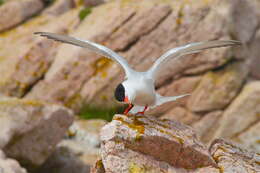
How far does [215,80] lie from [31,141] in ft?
32.2

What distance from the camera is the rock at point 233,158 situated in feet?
24.2

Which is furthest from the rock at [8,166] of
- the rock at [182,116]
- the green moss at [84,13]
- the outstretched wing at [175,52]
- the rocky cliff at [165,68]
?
the green moss at [84,13]

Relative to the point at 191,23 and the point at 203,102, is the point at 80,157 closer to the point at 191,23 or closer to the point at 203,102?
the point at 203,102

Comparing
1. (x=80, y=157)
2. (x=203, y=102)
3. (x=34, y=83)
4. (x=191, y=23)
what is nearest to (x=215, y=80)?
(x=203, y=102)

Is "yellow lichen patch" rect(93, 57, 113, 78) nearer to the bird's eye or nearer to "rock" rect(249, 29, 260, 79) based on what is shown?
"rock" rect(249, 29, 260, 79)

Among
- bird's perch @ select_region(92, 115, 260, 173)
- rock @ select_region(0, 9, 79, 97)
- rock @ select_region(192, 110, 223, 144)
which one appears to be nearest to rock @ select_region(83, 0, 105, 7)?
rock @ select_region(0, 9, 79, 97)

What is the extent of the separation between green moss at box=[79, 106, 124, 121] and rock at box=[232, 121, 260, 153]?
5796 mm

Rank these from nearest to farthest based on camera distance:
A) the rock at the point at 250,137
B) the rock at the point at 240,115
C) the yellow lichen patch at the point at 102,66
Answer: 1. the rock at the point at 250,137
2. the rock at the point at 240,115
3. the yellow lichen patch at the point at 102,66

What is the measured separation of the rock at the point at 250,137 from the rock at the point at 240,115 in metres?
0.17

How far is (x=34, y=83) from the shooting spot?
20281mm

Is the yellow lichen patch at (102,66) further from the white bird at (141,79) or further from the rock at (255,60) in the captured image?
the white bird at (141,79)

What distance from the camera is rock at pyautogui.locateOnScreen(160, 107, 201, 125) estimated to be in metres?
19.2

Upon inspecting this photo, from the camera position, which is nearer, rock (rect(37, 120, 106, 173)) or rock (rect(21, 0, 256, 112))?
rock (rect(37, 120, 106, 173))

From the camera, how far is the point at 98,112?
64.1 feet
